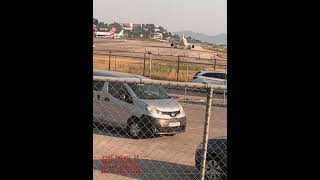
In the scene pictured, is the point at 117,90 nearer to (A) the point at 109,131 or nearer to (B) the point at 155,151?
(A) the point at 109,131

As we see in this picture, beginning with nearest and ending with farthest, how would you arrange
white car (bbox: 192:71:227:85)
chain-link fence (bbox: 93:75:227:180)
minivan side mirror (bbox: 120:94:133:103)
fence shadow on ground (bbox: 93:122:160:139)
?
chain-link fence (bbox: 93:75:227:180), minivan side mirror (bbox: 120:94:133:103), fence shadow on ground (bbox: 93:122:160:139), white car (bbox: 192:71:227:85)

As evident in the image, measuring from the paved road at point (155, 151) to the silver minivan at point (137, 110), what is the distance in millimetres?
279

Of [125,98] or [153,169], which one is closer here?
[153,169]

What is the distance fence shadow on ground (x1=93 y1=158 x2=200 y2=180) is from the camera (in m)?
7.54

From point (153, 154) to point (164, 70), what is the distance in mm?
21568

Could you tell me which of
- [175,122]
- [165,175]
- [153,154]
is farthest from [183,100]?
[165,175]

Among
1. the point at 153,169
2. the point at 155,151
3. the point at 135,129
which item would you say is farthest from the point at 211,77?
the point at 153,169

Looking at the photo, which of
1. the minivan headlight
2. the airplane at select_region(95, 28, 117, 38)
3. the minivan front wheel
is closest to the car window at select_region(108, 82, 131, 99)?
the minivan headlight

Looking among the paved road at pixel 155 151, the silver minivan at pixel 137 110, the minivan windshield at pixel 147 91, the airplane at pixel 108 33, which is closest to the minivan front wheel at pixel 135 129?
the silver minivan at pixel 137 110

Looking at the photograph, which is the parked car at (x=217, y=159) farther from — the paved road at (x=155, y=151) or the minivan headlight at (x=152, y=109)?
the minivan headlight at (x=152, y=109)

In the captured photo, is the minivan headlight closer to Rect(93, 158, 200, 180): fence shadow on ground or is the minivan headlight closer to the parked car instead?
Rect(93, 158, 200, 180): fence shadow on ground

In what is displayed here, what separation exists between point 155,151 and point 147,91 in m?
1.97

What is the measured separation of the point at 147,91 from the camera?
10.6m

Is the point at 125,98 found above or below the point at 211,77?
below
